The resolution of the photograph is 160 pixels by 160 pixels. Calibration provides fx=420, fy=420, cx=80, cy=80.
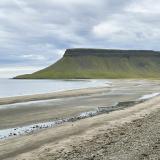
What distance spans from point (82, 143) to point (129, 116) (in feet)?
40.6

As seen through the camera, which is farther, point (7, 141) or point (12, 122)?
point (12, 122)

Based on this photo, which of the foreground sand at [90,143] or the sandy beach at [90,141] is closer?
the foreground sand at [90,143]

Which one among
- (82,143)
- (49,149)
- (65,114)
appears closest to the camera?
(49,149)

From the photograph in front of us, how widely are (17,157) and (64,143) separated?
11.5 ft

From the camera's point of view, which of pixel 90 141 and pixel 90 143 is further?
pixel 90 141

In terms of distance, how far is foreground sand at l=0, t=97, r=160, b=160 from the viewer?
1689 centimetres

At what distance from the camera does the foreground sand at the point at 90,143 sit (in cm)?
1689

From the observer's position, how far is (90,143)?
20.1 m

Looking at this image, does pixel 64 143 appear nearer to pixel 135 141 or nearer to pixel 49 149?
pixel 49 149

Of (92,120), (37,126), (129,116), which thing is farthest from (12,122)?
(129,116)

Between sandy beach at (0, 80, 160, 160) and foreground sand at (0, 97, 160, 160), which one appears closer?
foreground sand at (0, 97, 160, 160)

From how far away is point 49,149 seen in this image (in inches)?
752

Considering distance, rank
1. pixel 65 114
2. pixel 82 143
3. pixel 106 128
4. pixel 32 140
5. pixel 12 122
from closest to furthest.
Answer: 1. pixel 82 143
2. pixel 32 140
3. pixel 106 128
4. pixel 12 122
5. pixel 65 114

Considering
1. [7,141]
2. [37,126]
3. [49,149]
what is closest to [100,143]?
[49,149]
